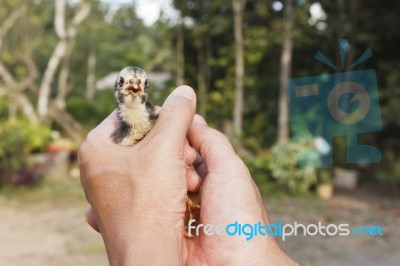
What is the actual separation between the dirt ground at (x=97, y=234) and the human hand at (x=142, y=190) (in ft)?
16.4

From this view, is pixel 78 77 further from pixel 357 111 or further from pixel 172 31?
pixel 357 111

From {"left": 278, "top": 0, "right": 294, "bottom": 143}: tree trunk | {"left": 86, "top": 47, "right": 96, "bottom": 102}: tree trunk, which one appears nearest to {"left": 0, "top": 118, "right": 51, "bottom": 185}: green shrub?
{"left": 278, "top": 0, "right": 294, "bottom": 143}: tree trunk

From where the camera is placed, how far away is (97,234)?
25.3ft

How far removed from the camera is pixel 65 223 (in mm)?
8289

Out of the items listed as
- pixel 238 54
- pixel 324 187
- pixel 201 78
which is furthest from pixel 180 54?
pixel 324 187

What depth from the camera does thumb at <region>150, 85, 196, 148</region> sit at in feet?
5.62

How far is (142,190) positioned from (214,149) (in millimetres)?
422

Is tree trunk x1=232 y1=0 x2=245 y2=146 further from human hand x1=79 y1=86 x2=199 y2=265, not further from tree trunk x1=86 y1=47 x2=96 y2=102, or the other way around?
tree trunk x1=86 y1=47 x2=96 y2=102

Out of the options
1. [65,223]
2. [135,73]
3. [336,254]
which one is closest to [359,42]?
[336,254]

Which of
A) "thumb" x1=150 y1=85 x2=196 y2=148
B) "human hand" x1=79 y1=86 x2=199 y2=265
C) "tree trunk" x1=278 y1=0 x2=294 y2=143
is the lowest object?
"human hand" x1=79 y1=86 x2=199 y2=265

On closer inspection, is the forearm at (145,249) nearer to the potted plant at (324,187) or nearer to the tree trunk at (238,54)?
the potted plant at (324,187)

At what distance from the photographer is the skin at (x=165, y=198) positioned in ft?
5.06

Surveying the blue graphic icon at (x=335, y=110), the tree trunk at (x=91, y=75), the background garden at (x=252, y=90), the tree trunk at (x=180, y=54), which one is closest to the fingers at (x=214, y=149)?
the blue graphic icon at (x=335, y=110)

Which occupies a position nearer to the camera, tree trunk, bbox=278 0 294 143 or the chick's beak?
the chick's beak
